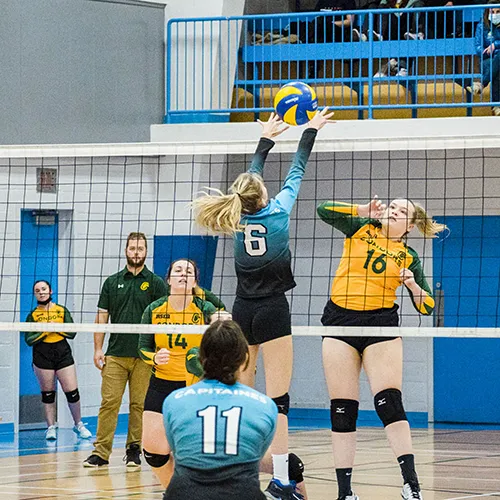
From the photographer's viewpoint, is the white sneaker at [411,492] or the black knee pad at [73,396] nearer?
the white sneaker at [411,492]

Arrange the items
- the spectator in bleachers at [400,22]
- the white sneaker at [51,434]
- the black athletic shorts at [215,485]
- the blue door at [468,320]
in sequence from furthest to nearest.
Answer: the blue door at [468,320]
the spectator in bleachers at [400,22]
the white sneaker at [51,434]
the black athletic shorts at [215,485]

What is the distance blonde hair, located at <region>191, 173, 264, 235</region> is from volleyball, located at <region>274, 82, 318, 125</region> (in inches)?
31.4

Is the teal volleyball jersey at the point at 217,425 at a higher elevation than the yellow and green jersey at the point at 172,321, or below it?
below

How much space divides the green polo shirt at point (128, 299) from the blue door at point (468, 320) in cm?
506

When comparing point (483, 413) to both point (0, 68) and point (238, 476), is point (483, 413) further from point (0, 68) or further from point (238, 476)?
point (238, 476)

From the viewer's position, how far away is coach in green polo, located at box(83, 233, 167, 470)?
10188mm

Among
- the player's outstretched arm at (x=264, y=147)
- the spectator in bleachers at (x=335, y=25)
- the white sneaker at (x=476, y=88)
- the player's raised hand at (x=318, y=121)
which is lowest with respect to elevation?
the player's outstretched arm at (x=264, y=147)

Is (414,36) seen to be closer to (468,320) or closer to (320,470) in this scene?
(468,320)

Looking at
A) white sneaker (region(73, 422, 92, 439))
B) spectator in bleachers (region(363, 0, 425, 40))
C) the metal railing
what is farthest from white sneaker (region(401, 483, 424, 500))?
spectator in bleachers (region(363, 0, 425, 40))

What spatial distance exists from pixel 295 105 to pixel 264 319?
4.87ft

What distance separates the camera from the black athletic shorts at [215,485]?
4.54m

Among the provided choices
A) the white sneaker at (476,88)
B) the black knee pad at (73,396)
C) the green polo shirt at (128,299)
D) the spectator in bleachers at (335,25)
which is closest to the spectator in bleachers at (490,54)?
the white sneaker at (476,88)

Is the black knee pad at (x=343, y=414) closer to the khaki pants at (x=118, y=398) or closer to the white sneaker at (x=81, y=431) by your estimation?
the khaki pants at (x=118, y=398)

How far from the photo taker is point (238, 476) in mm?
4582
